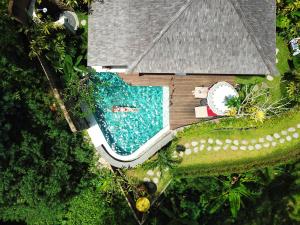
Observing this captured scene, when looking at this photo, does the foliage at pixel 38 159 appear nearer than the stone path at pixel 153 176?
Yes

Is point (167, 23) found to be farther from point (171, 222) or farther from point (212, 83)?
point (171, 222)

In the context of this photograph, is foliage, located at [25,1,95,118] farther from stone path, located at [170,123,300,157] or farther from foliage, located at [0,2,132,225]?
stone path, located at [170,123,300,157]

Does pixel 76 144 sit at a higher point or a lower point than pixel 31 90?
lower

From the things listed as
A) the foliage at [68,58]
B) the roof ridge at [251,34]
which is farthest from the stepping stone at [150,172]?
the roof ridge at [251,34]

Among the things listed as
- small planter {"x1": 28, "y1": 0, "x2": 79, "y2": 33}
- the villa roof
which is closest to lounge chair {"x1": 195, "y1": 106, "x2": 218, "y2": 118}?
the villa roof

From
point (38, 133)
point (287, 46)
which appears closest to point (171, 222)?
point (38, 133)

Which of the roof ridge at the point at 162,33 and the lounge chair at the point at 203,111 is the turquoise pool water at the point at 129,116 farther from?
the roof ridge at the point at 162,33
